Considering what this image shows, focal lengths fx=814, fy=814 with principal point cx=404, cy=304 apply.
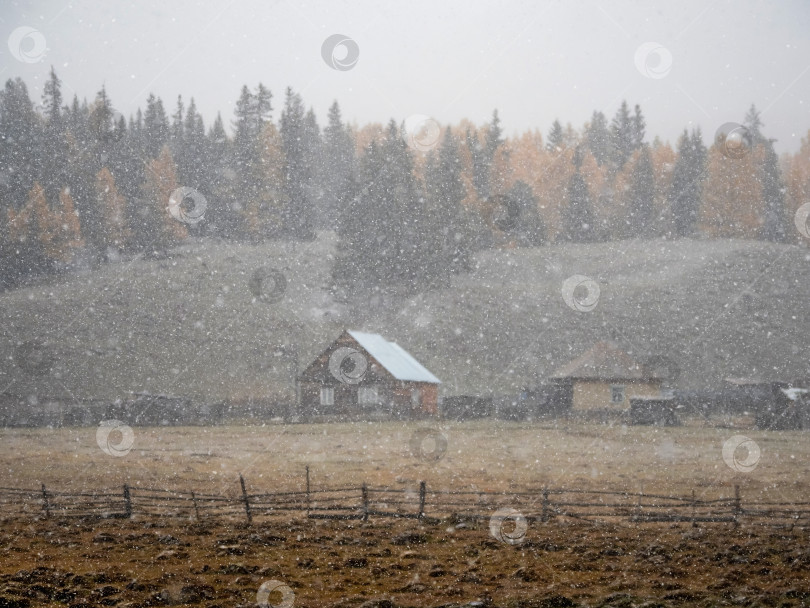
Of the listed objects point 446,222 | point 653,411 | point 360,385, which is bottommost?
point 653,411

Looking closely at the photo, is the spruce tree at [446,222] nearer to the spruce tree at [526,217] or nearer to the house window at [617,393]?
the spruce tree at [526,217]

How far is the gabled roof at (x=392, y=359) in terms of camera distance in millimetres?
49000

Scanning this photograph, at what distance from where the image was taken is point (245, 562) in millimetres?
16297

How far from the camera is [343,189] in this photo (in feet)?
242

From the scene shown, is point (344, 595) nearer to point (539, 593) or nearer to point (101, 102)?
point (539, 593)

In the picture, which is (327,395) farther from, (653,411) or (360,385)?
(653,411)

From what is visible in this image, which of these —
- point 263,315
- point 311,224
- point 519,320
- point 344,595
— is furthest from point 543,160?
point 344,595

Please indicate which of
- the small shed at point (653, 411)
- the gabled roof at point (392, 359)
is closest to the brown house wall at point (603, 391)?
the small shed at point (653, 411)

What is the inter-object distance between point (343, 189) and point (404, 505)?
54.9 meters

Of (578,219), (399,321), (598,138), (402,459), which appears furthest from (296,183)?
(402,459)

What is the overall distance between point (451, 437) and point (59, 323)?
132ft

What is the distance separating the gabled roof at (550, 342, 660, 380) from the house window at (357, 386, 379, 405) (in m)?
12.1

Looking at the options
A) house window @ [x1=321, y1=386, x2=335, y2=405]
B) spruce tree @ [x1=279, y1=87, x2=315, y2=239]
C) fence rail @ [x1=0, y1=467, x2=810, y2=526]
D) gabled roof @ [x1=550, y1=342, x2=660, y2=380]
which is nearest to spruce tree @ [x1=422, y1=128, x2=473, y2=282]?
spruce tree @ [x1=279, y1=87, x2=315, y2=239]

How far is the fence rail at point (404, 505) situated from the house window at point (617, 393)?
2833 centimetres
